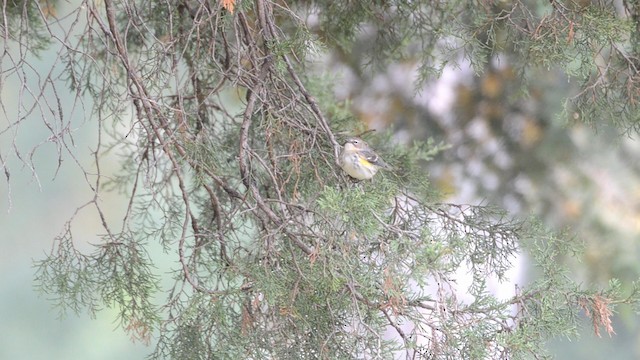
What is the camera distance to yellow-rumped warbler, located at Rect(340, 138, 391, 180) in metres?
1.69

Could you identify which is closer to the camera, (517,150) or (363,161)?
(363,161)

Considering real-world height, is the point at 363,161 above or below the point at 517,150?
below

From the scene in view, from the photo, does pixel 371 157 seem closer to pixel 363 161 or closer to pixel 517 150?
pixel 363 161

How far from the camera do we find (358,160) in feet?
5.59

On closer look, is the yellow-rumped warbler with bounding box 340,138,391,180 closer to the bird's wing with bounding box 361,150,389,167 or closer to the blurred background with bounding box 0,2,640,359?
the bird's wing with bounding box 361,150,389,167

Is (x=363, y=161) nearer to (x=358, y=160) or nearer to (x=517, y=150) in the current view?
(x=358, y=160)

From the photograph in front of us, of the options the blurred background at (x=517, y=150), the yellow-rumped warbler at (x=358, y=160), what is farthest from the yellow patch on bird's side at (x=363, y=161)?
the blurred background at (x=517, y=150)

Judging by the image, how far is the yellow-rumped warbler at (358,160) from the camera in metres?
1.69

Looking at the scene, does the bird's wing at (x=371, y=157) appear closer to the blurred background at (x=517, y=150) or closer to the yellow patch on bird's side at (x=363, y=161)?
the yellow patch on bird's side at (x=363, y=161)

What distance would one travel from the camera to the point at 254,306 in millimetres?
1717

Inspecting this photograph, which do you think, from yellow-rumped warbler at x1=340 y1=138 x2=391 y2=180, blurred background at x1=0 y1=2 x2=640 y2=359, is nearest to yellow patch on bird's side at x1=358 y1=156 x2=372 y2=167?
yellow-rumped warbler at x1=340 y1=138 x2=391 y2=180

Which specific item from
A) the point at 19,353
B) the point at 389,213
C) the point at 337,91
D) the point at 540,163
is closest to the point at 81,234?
the point at 19,353

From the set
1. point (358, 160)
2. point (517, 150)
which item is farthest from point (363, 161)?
point (517, 150)

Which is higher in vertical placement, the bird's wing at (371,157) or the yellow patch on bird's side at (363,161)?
the bird's wing at (371,157)
